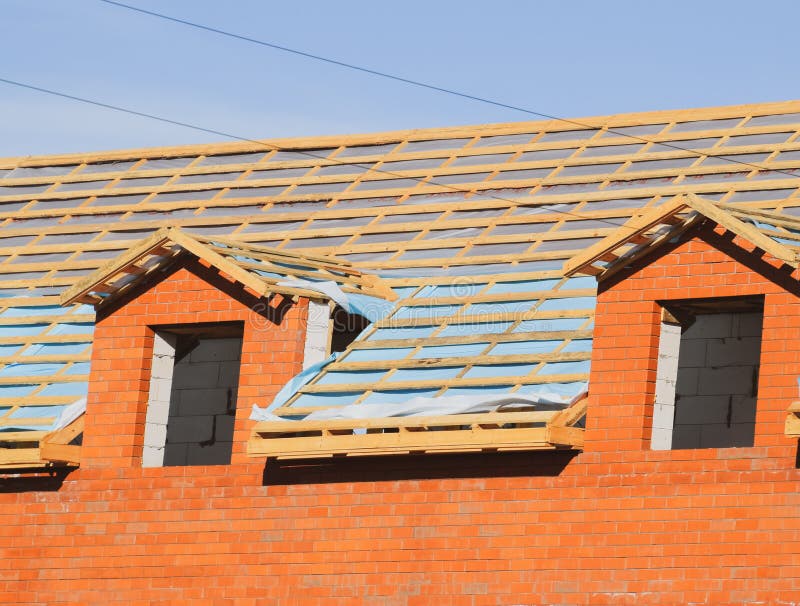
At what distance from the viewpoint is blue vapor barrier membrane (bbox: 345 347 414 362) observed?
20984 mm

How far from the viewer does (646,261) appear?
64.0 ft

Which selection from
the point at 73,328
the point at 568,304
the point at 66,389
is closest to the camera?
the point at 568,304

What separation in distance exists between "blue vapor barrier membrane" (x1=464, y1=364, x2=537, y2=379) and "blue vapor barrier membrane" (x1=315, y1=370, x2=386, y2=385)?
119 centimetres

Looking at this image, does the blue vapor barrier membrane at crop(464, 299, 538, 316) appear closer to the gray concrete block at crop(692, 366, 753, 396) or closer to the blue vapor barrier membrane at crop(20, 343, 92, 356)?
the gray concrete block at crop(692, 366, 753, 396)

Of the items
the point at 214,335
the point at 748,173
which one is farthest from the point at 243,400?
the point at 748,173

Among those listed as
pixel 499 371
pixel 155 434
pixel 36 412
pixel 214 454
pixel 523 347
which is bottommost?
pixel 214 454

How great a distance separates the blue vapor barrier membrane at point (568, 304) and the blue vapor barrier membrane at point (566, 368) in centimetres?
111

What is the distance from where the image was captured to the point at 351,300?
71.9ft

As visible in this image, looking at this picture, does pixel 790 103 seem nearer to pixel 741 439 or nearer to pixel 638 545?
pixel 741 439

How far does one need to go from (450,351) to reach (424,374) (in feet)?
1.66

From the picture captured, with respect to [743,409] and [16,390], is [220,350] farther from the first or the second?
[743,409]

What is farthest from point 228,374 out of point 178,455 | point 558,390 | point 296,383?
point 558,390

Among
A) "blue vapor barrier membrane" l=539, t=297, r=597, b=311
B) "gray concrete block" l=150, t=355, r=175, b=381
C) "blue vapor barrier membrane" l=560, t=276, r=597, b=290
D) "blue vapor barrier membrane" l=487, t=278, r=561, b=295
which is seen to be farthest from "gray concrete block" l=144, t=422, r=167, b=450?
"blue vapor barrier membrane" l=560, t=276, r=597, b=290

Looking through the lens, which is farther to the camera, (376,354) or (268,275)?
(268,275)
